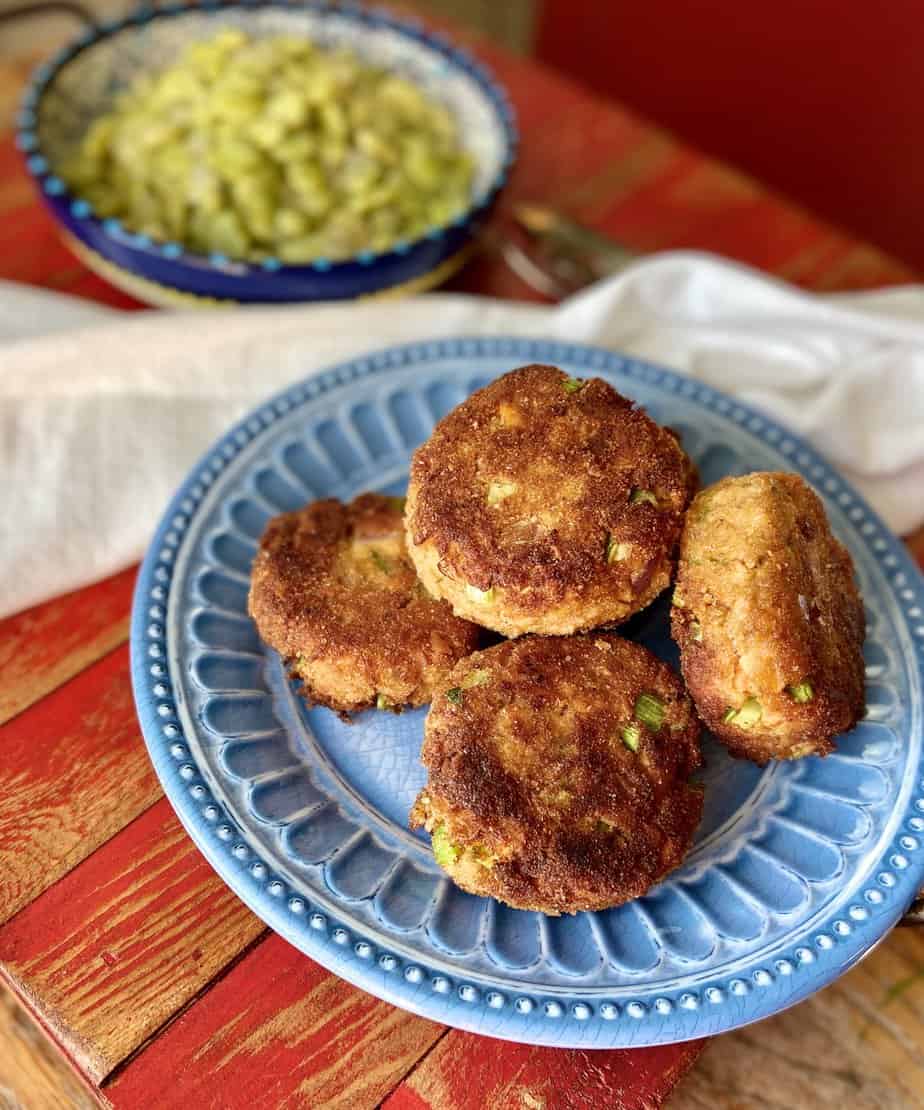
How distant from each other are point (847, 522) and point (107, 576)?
3.86ft

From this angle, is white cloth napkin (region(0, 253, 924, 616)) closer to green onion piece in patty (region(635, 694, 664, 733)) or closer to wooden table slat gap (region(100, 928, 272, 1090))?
wooden table slat gap (region(100, 928, 272, 1090))

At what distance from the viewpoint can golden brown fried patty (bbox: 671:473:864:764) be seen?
4.12ft

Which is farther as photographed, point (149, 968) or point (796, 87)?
point (796, 87)

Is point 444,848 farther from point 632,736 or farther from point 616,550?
point 616,550

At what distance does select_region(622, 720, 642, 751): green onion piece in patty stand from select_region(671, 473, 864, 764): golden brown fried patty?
10 cm

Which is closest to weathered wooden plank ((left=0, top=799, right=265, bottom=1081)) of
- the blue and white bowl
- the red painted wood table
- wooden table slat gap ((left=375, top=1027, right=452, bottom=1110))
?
the red painted wood table

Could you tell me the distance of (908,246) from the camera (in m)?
3.34

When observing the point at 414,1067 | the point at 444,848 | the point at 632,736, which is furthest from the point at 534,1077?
the point at 632,736

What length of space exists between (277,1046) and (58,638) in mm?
708

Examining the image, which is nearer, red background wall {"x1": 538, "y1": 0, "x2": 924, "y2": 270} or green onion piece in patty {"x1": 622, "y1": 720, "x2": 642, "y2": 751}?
green onion piece in patty {"x1": 622, "y1": 720, "x2": 642, "y2": 751}

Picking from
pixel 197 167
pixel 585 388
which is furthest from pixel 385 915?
pixel 197 167

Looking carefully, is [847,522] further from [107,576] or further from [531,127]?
[531,127]

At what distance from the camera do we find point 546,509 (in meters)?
1.33

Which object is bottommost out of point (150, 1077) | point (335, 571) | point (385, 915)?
point (150, 1077)
